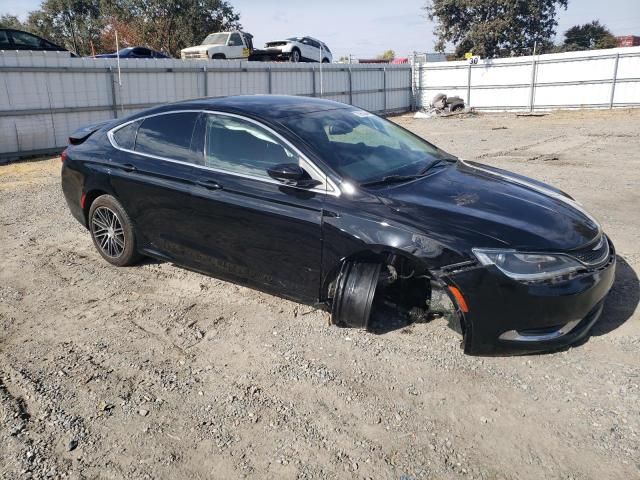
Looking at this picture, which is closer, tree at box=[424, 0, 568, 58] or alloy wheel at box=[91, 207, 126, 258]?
alloy wheel at box=[91, 207, 126, 258]

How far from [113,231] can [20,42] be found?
38.6 ft

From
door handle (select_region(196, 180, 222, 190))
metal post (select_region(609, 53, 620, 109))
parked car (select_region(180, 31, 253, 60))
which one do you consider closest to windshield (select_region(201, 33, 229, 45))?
parked car (select_region(180, 31, 253, 60))

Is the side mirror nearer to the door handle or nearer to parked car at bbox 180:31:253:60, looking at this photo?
the door handle

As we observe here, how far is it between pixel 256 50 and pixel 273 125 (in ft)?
74.8

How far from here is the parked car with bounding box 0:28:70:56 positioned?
13391 mm

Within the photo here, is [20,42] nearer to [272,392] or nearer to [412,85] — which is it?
[272,392]

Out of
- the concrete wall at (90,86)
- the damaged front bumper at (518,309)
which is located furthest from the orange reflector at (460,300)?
the concrete wall at (90,86)

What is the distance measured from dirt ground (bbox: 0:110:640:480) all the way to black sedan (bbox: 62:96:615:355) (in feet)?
0.88

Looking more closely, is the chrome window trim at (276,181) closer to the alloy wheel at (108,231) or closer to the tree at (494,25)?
the alloy wheel at (108,231)

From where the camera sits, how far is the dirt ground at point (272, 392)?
8.46ft

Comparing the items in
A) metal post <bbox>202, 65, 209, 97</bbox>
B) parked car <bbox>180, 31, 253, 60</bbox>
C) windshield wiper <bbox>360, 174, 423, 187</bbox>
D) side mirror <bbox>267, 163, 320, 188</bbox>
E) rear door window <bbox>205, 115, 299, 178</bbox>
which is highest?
parked car <bbox>180, 31, 253, 60</bbox>

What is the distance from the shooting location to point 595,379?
10.4 feet

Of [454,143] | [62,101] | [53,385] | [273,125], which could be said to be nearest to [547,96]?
[454,143]

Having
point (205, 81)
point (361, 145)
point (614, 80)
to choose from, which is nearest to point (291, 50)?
point (205, 81)
